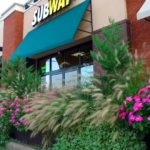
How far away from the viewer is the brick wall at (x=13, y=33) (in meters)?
18.0

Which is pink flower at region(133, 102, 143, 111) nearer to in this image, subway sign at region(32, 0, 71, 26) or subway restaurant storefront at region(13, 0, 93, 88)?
subway restaurant storefront at region(13, 0, 93, 88)

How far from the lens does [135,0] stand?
10.7 meters

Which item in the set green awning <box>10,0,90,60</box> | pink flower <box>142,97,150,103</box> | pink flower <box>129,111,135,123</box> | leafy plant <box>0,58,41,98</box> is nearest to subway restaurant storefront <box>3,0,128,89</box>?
green awning <box>10,0,90,60</box>

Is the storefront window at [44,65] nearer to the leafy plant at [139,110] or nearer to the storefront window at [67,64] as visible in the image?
the storefront window at [67,64]

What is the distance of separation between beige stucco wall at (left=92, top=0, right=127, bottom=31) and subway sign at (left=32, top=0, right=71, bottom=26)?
6.08ft

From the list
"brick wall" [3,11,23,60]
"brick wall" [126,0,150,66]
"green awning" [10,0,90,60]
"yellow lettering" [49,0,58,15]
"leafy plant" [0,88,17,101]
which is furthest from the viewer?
"brick wall" [3,11,23,60]

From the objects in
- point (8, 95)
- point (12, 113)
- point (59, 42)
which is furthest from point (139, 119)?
point (59, 42)

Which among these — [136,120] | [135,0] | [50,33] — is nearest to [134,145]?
[136,120]

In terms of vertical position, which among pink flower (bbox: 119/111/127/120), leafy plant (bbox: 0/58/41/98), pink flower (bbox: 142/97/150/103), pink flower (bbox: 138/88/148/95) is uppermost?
leafy plant (bbox: 0/58/41/98)

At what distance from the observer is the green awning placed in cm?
1220

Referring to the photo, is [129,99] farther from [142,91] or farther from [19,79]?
[19,79]

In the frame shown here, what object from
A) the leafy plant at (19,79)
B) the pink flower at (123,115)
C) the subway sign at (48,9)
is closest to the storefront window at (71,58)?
the subway sign at (48,9)

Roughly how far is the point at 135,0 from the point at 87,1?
2685 millimetres

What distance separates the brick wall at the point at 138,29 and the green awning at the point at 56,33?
2343 millimetres
